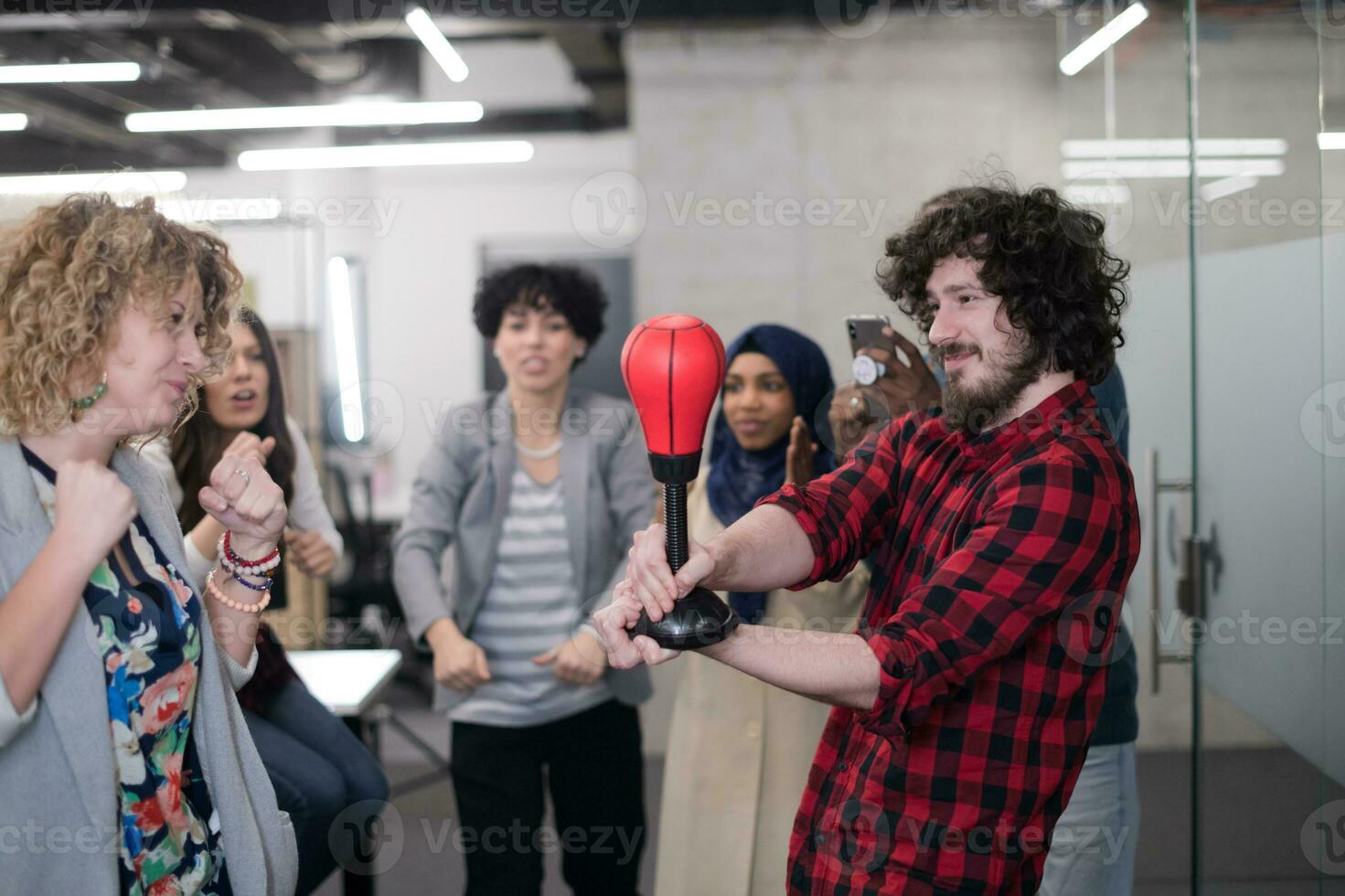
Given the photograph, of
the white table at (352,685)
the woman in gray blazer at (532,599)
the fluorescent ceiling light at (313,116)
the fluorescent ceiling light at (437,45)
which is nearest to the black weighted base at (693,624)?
the woman in gray blazer at (532,599)

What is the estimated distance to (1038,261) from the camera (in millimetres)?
1547

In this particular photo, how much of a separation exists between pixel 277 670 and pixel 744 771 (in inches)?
40.3

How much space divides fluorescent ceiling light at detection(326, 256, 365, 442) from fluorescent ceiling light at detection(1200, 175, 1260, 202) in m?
4.88

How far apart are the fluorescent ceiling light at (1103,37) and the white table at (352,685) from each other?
2.66 m

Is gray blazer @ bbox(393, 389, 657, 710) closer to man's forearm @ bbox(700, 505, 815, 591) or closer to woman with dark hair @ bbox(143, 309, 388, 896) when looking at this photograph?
woman with dark hair @ bbox(143, 309, 388, 896)

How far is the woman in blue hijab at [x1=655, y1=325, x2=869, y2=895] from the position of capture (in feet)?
7.79

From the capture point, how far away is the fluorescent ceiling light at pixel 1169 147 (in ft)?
7.48

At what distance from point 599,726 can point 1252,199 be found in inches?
73.4

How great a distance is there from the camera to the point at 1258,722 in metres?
2.30

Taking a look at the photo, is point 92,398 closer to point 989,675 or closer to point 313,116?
point 989,675

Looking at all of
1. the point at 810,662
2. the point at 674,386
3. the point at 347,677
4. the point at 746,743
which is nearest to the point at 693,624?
the point at 810,662

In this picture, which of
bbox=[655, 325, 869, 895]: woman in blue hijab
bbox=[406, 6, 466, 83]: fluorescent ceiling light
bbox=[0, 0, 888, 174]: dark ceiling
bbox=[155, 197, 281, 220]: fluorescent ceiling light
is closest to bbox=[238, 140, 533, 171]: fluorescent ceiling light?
bbox=[0, 0, 888, 174]: dark ceiling

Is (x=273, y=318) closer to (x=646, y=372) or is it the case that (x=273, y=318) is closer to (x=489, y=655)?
(x=489, y=655)

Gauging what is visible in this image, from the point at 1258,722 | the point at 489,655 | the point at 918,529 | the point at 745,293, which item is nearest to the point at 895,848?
the point at 918,529
